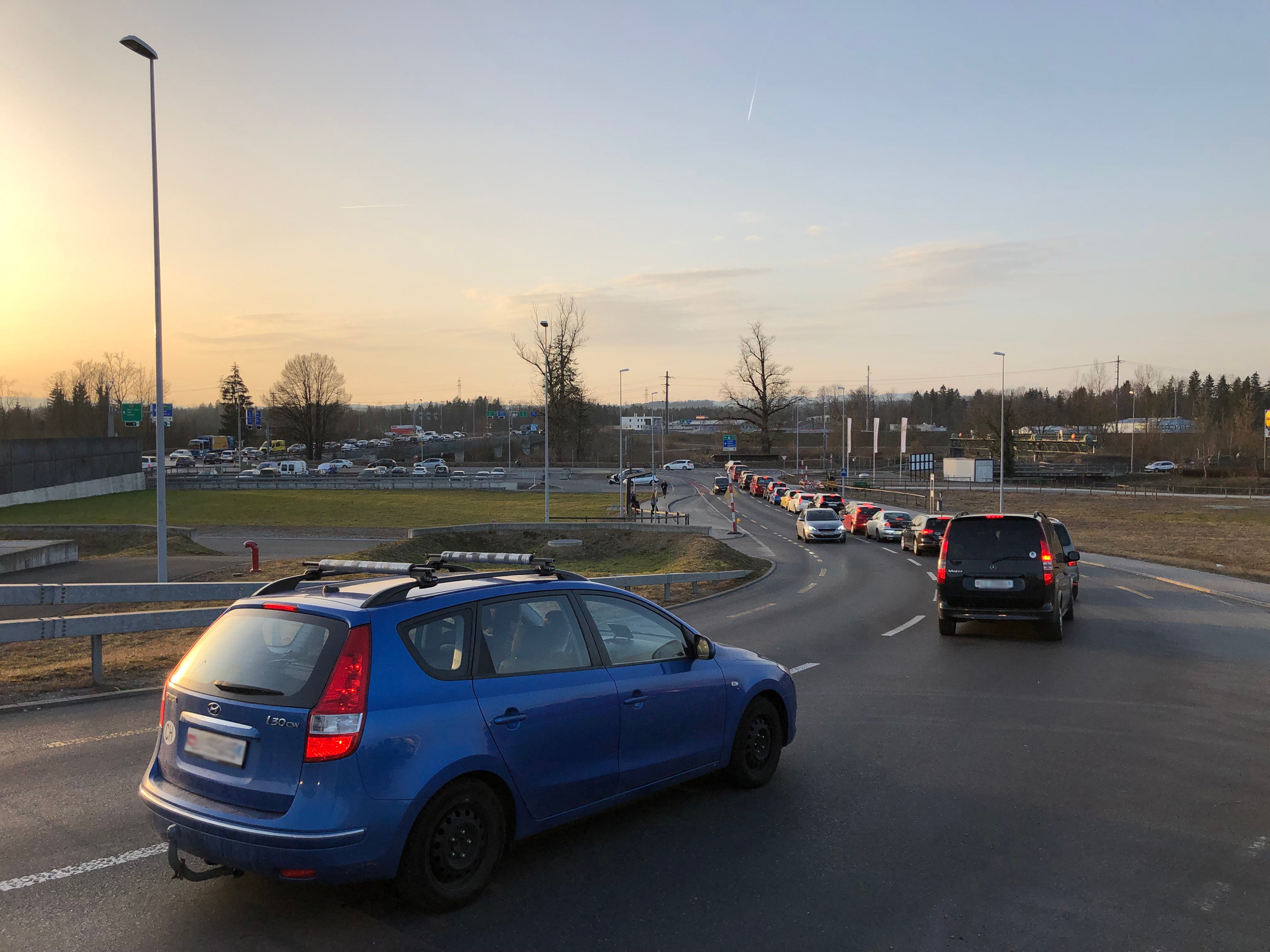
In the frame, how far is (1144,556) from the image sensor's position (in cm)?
3080

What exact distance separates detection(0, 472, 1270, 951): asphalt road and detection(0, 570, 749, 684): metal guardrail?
1.14 meters

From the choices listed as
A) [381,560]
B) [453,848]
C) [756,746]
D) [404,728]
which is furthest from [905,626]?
[381,560]

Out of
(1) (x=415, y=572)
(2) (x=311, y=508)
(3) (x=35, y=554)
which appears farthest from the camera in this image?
(2) (x=311, y=508)

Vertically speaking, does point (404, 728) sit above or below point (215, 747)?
above

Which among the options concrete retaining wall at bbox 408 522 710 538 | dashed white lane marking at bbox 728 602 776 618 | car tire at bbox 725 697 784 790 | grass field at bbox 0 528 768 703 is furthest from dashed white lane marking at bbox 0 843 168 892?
concrete retaining wall at bbox 408 522 710 538

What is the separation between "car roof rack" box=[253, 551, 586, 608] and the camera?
471cm

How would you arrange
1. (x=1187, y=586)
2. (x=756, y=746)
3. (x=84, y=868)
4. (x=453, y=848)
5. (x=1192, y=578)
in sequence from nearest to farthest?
(x=453, y=848)
(x=84, y=868)
(x=756, y=746)
(x=1187, y=586)
(x=1192, y=578)

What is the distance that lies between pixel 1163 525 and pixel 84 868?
2159 inches

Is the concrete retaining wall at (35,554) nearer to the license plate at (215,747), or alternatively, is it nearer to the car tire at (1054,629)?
the license plate at (215,747)

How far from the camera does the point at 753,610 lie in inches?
671

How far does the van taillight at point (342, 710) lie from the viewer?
4.11m

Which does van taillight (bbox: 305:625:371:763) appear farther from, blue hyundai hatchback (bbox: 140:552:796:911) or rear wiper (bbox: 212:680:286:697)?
rear wiper (bbox: 212:680:286:697)

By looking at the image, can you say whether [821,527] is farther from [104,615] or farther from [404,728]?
[404,728]

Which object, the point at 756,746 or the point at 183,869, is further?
the point at 756,746
